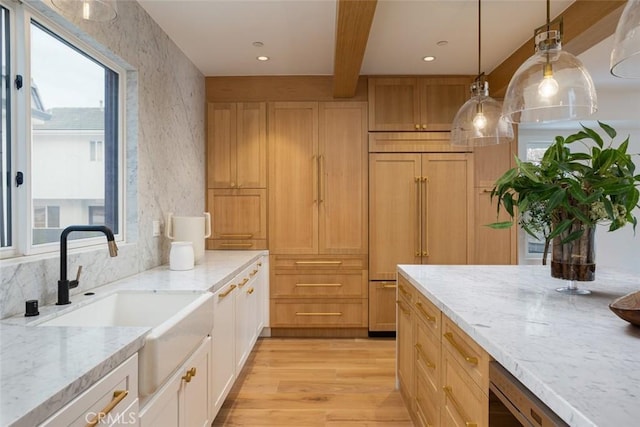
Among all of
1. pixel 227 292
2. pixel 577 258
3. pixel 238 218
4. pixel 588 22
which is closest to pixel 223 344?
pixel 227 292

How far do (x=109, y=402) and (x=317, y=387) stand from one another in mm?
1918

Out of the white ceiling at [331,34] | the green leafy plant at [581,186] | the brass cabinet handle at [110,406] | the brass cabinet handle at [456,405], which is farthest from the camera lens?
the white ceiling at [331,34]

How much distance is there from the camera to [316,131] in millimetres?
3633

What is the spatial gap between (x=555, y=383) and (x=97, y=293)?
181 centimetres

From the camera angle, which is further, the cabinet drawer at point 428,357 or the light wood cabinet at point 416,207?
the light wood cabinet at point 416,207

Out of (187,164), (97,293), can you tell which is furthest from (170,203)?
(97,293)

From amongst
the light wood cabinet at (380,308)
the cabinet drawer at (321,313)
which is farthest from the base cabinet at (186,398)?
the light wood cabinet at (380,308)

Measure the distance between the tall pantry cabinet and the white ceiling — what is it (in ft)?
1.67

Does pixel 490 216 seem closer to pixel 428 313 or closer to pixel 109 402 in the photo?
pixel 428 313

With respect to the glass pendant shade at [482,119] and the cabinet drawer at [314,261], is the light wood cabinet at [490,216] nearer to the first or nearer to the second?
the cabinet drawer at [314,261]

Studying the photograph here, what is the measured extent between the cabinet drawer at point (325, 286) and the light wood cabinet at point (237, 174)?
423 mm

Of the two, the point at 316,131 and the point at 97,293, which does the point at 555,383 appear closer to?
the point at 97,293

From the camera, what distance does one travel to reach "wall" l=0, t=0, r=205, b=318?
155 centimetres

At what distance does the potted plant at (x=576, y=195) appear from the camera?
4.66ft
